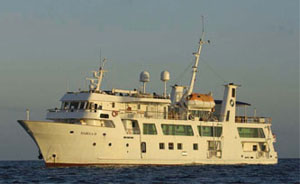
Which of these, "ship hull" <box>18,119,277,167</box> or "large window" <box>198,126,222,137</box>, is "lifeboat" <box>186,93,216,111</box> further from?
"ship hull" <box>18,119,277,167</box>

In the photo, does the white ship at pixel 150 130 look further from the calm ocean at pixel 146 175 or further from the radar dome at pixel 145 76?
the calm ocean at pixel 146 175

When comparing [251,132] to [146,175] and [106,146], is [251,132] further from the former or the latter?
[146,175]

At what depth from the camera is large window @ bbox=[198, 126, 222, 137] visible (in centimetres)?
6319

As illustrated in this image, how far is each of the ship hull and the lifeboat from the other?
2.21m

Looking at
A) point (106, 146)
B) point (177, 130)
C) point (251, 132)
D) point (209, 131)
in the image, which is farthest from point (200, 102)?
point (106, 146)

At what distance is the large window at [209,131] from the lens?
6319 cm

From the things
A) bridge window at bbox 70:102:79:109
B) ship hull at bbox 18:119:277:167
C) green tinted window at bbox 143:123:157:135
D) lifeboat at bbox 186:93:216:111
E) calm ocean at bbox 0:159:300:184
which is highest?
lifeboat at bbox 186:93:216:111

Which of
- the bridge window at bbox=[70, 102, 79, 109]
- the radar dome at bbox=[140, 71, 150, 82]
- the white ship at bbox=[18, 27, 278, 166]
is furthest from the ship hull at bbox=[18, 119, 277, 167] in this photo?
the radar dome at bbox=[140, 71, 150, 82]

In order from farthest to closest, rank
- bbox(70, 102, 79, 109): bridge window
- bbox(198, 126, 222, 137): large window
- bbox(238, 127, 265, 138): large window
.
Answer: bbox(238, 127, 265, 138): large window
bbox(198, 126, 222, 137): large window
bbox(70, 102, 79, 109): bridge window

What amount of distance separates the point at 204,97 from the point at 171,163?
815 centimetres

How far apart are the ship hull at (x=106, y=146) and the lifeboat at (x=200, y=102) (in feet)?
7.25

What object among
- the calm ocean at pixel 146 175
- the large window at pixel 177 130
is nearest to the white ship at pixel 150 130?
the large window at pixel 177 130

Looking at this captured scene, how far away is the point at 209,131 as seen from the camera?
63.9 metres

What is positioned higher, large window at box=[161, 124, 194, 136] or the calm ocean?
large window at box=[161, 124, 194, 136]
